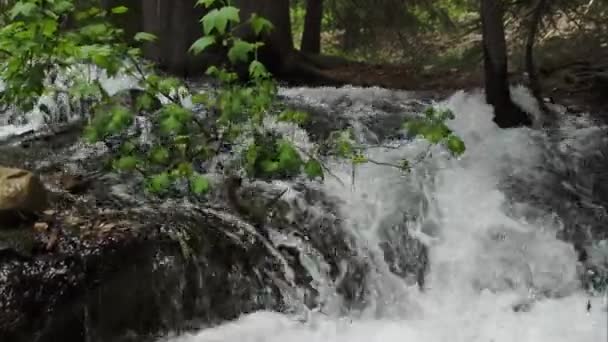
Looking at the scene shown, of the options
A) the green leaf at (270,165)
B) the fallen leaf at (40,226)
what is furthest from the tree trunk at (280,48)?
the fallen leaf at (40,226)

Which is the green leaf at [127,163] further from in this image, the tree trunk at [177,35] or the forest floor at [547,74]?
the forest floor at [547,74]

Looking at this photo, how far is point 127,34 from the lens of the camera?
35.3 ft

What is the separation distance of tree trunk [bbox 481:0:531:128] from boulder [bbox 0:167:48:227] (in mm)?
4269

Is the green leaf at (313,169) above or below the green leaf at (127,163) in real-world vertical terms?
above

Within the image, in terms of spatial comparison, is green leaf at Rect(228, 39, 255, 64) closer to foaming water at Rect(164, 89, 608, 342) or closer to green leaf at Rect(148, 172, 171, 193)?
green leaf at Rect(148, 172, 171, 193)

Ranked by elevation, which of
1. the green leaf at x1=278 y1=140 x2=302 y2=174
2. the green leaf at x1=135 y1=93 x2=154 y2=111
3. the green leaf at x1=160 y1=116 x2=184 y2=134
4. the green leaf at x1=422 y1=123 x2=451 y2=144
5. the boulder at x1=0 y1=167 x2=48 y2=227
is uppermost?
the green leaf at x1=135 y1=93 x2=154 y2=111

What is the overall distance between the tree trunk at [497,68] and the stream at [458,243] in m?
0.20

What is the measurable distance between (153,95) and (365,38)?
29.4 feet

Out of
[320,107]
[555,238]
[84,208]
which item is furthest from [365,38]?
[84,208]

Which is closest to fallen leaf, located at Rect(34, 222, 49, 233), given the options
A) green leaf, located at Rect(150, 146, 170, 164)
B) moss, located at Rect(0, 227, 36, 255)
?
moss, located at Rect(0, 227, 36, 255)

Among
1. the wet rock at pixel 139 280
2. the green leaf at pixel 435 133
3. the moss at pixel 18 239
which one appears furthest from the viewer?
the green leaf at pixel 435 133

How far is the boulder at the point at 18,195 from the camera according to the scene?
162 inches

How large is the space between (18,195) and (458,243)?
3110mm

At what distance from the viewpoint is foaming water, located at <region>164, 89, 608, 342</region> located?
4.46m
